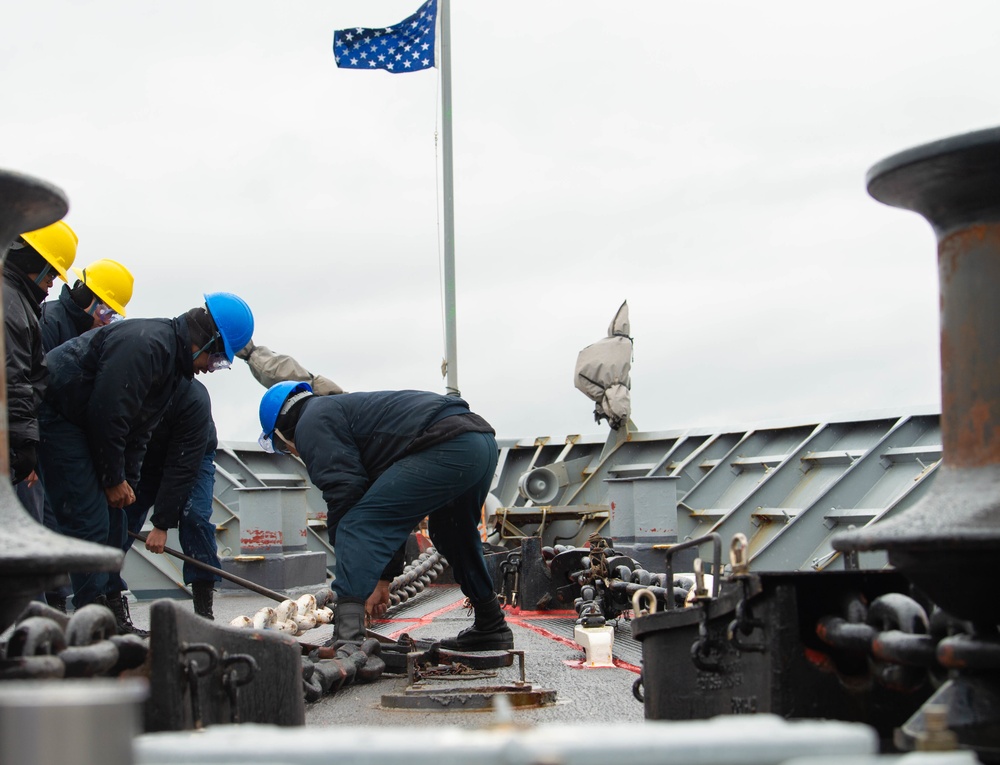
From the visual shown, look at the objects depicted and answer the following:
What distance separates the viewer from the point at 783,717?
5.87 feet

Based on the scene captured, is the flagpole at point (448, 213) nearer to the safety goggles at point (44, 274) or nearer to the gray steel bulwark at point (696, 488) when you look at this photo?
the gray steel bulwark at point (696, 488)

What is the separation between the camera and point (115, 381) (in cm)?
465

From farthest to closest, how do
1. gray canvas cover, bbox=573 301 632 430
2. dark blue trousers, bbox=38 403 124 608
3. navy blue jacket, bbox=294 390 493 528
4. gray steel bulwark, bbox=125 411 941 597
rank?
gray canvas cover, bbox=573 301 632 430, gray steel bulwark, bbox=125 411 941 597, dark blue trousers, bbox=38 403 124 608, navy blue jacket, bbox=294 390 493 528

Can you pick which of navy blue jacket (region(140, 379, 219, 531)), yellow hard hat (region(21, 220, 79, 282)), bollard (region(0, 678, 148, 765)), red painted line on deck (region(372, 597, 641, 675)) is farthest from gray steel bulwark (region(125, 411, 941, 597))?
bollard (region(0, 678, 148, 765))

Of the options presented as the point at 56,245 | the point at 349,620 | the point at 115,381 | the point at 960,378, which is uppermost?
the point at 56,245

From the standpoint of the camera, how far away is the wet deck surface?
2.96 m

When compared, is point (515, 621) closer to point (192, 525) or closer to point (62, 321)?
point (192, 525)

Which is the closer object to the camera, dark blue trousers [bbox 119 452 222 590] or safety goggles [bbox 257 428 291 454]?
safety goggles [bbox 257 428 291 454]

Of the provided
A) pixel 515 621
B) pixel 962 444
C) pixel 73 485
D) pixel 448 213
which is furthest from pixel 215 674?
pixel 448 213

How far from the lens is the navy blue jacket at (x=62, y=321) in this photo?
5531 mm

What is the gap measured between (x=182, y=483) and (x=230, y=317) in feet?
3.33

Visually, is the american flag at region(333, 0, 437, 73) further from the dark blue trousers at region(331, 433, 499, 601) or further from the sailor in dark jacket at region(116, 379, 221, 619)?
the dark blue trousers at region(331, 433, 499, 601)

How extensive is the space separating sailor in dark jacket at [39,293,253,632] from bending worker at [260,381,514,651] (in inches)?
21.6

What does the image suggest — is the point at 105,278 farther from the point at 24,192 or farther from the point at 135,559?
the point at 24,192
